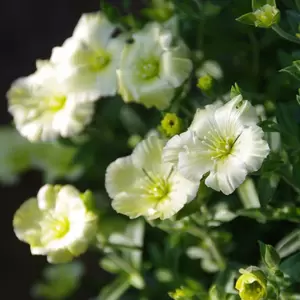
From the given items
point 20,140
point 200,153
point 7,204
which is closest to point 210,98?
point 200,153

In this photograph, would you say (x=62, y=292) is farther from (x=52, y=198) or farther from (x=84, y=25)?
(x=84, y=25)

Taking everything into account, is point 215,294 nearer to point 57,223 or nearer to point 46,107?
point 57,223

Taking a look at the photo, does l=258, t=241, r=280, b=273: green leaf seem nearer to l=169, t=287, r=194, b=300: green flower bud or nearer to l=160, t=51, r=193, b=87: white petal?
l=169, t=287, r=194, b=300: green flower bud

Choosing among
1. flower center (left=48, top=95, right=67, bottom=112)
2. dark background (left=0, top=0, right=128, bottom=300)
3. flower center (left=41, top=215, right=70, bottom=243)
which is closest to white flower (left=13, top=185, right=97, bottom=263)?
flower center (left=41, top=215, right=70, bottom=243)

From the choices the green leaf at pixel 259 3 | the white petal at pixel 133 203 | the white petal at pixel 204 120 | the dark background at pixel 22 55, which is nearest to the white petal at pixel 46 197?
the white petal at pixel 133 203

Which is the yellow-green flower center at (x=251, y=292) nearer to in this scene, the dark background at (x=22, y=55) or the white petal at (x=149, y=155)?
the white petal at (x=149, y=155)

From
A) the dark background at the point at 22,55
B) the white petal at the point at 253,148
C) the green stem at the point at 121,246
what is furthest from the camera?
the dark background at the point at 22,55
